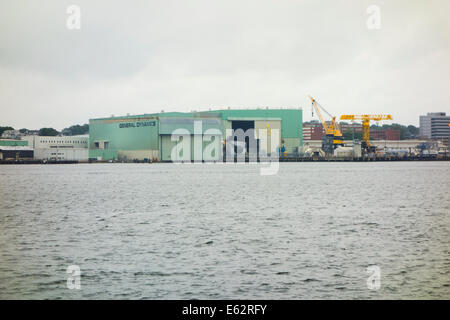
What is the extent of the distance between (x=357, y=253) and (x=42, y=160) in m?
138

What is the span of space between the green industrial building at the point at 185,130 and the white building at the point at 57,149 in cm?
1033

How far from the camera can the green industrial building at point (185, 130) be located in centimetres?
12800

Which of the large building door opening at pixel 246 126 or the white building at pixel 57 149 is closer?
the large building door opening at pixel 246 126

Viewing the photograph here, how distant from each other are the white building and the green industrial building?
10.3 meters

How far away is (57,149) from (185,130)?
38.0m

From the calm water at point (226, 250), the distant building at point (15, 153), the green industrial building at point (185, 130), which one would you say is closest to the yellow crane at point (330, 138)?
the green industrial building at point (185, 130)

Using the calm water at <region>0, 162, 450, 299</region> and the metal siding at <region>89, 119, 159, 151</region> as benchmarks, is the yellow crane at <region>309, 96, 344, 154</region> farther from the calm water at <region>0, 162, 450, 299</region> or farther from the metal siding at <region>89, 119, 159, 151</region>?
the calm water at <region>0, 162, 450, 299</region>

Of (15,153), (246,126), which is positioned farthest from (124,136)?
(15,153)

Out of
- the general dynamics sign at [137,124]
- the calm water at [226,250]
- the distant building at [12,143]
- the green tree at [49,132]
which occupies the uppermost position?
the green tree at [49,132]

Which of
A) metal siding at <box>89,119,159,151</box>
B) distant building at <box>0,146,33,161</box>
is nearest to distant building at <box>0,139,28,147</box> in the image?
distant building at <box>0,146,33,161</box>

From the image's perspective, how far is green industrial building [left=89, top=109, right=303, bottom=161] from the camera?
128 m

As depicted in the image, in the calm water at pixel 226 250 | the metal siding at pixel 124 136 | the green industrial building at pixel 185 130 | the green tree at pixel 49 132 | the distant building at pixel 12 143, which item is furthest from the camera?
the green tree at pixel 49 132

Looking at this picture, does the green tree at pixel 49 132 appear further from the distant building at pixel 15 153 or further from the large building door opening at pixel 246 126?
the large building door opening at pixel 246 126
